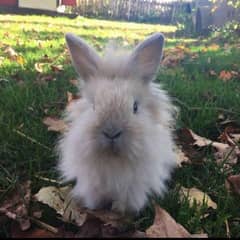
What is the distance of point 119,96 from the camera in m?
2.05

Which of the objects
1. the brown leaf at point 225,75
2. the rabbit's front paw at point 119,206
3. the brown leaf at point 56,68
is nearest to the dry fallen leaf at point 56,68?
the brown leaf at point 56,68

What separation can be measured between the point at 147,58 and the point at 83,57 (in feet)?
1.08

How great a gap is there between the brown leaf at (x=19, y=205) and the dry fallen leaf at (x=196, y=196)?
0.78m

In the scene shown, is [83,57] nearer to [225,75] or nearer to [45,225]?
[45,225]

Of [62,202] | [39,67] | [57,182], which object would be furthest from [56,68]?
[62,202]

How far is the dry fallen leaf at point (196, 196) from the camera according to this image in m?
2.32

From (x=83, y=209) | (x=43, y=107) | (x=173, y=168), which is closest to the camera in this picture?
(x=83, y=209)

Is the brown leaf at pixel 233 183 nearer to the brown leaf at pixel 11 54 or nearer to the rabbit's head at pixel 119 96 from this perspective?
the rabbit's head at pixel 119 96

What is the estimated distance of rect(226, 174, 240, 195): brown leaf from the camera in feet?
8.17

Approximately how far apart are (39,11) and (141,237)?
15.8 meters

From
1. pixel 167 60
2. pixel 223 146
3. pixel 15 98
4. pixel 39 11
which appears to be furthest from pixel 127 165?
pixel 39 11

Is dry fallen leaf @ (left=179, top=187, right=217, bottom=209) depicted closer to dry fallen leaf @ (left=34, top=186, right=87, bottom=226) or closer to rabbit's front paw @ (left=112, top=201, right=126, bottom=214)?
rabbit's front paw @ (left=112, top=201, right=126, bottom=214)

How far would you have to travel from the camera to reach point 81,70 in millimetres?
2398

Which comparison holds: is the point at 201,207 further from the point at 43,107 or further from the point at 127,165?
the point at 43,107
